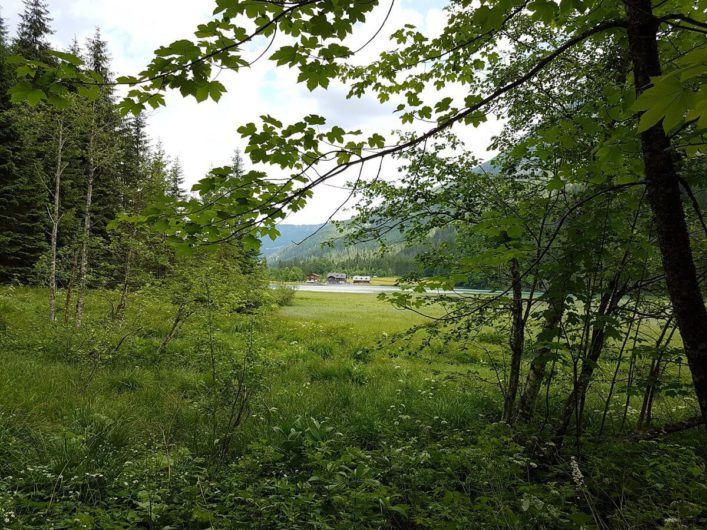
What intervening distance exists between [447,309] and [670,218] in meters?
3.66

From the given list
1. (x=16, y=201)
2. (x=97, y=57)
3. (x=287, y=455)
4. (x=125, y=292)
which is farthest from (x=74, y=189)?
(x=287, y=455)

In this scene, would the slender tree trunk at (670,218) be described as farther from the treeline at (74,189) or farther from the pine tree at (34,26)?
the pine tree at (34,26)

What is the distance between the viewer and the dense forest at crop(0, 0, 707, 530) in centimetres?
175

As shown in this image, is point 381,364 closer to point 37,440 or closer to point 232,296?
point 232,296

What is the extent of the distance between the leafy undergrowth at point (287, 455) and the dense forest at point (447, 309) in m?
0.04

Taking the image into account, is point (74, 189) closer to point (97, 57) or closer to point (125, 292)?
point (97, 57)

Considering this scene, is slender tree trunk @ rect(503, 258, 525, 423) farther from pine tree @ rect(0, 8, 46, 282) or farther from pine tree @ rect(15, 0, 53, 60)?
pine tree @ rect(15, 0, 53, 60)

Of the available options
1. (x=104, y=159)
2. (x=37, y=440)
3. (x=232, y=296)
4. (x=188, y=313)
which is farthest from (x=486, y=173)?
(x=104, y=159)

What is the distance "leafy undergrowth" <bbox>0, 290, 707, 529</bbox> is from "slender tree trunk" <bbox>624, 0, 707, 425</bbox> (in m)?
1.38

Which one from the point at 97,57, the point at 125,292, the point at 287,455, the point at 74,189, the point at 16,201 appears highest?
the point at 97,57

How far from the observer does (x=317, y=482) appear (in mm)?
3520

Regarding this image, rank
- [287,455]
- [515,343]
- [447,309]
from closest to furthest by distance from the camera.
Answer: [287,455] → [515,343] → [447,309]

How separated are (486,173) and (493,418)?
12.7 ft

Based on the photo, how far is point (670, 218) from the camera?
5.02ft
